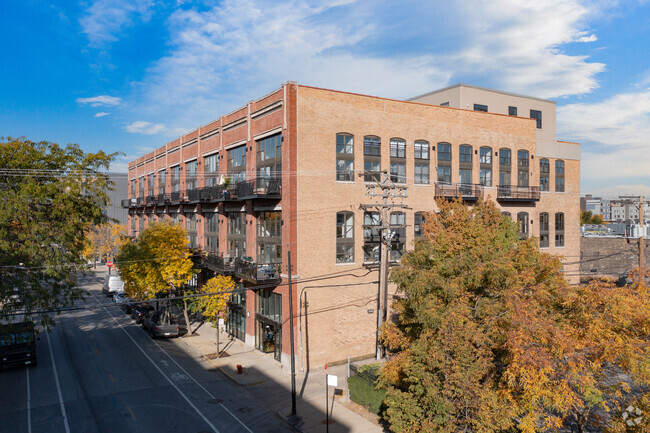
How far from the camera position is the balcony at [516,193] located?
38.2 m

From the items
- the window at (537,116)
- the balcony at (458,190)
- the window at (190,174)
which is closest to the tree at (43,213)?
the window at (190,174)

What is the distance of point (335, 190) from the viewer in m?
30.6

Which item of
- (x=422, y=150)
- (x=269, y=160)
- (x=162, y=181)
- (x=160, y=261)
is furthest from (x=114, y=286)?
(x=422, y=150)

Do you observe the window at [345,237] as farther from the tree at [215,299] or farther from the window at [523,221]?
the window at [523,221]

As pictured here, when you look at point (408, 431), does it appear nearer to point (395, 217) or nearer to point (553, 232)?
point (395, 217)

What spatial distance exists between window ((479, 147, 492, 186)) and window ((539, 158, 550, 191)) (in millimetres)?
6608

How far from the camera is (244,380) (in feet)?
89.0

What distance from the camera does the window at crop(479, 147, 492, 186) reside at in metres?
37.6

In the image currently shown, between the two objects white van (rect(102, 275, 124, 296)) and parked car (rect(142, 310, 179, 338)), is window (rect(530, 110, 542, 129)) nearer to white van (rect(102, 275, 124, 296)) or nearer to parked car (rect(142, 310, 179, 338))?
parked car (rect(142, 310, 179, 338))

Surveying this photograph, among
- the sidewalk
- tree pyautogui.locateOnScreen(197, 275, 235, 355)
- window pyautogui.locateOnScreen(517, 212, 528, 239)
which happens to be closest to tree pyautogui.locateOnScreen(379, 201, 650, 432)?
the sidewalk

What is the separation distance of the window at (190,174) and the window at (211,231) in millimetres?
5311

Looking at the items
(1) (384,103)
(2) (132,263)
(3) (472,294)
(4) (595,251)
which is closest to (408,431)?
(3) (472,294)

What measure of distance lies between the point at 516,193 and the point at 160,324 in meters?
31.4

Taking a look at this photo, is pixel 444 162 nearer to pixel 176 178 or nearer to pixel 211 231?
pixel 211 231
